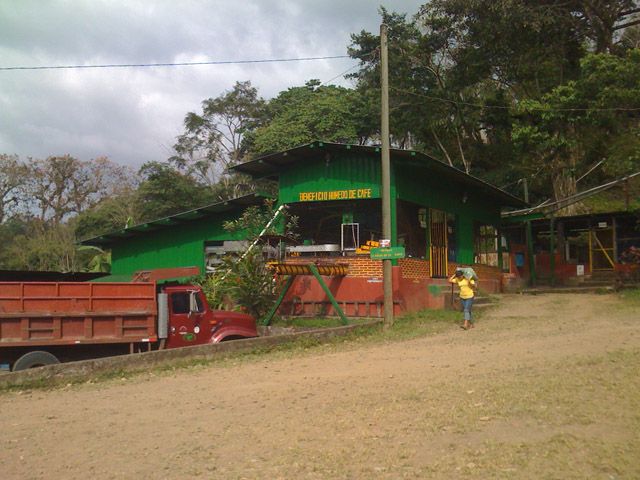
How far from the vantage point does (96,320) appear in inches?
459

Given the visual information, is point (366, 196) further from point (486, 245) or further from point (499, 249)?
point (499, 249)

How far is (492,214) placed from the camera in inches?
1032

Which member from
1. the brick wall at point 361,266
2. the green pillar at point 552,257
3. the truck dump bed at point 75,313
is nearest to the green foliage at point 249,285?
the brick wall at point 361,266

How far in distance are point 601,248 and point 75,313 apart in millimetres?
23793

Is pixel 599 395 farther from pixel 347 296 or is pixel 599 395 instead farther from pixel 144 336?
pixel 347 296

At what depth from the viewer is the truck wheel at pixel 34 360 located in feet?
35.6

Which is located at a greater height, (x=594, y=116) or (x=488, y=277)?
(x=594, y=116)

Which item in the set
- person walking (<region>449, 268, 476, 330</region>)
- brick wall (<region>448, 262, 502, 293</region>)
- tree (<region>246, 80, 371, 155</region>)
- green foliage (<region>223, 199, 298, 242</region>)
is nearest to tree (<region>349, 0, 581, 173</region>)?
tree (<region>246, 80, 371, 155</region>)

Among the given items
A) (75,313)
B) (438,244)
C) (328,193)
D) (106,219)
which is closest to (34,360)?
(75,313)

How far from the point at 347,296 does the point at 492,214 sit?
10953mm

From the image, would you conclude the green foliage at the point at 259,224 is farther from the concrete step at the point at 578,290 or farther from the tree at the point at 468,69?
the tree at the point at 468,69

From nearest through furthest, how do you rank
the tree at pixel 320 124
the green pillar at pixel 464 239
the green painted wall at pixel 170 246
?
the green pillar at pixel 464 239
the green painted wall at pixel 170 246
the tree at pixel 320 124

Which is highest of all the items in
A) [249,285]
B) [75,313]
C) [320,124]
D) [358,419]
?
[320,124]

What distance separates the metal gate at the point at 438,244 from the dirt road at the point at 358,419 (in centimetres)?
866
